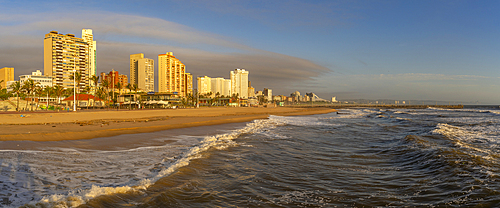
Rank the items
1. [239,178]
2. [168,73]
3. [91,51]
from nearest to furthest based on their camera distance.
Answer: [239,178] → [91,51] → [168,73]

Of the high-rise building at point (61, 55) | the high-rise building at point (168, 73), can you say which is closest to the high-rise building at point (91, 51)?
the high-rise building at point (61, 55)

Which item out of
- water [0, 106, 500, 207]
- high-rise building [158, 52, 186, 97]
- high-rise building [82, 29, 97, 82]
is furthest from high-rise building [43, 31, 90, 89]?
water [0, 106, 500, 207]

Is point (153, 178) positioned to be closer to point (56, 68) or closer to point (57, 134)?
point (57, 134)

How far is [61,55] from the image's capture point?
14462cm

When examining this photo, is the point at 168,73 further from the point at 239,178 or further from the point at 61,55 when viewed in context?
the point at 239,178

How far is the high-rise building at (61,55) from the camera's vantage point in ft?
467

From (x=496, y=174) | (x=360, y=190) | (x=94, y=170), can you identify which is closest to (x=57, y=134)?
(x=94, y=170)

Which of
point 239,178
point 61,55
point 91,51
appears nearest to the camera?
point 239,178

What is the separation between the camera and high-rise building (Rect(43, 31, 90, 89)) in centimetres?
14225

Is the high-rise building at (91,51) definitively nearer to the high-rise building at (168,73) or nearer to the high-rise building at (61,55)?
the high-rise building at (61,55)

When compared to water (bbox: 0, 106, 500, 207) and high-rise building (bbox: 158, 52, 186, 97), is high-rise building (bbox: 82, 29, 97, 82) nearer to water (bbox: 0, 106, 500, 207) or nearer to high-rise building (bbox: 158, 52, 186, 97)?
high-rise building (bbox: 158, 52, 186, 97)

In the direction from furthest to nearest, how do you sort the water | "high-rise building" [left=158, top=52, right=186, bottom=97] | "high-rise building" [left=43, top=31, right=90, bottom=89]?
"high-rise building" [left=158, top=52, right=186, bottom=97] < "high-rise building" [left=43, top=31, right=90, bottom=89] < the water

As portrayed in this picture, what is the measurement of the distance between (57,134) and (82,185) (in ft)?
Answer: 33.3

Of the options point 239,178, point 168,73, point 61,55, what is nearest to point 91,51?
point 61,55
